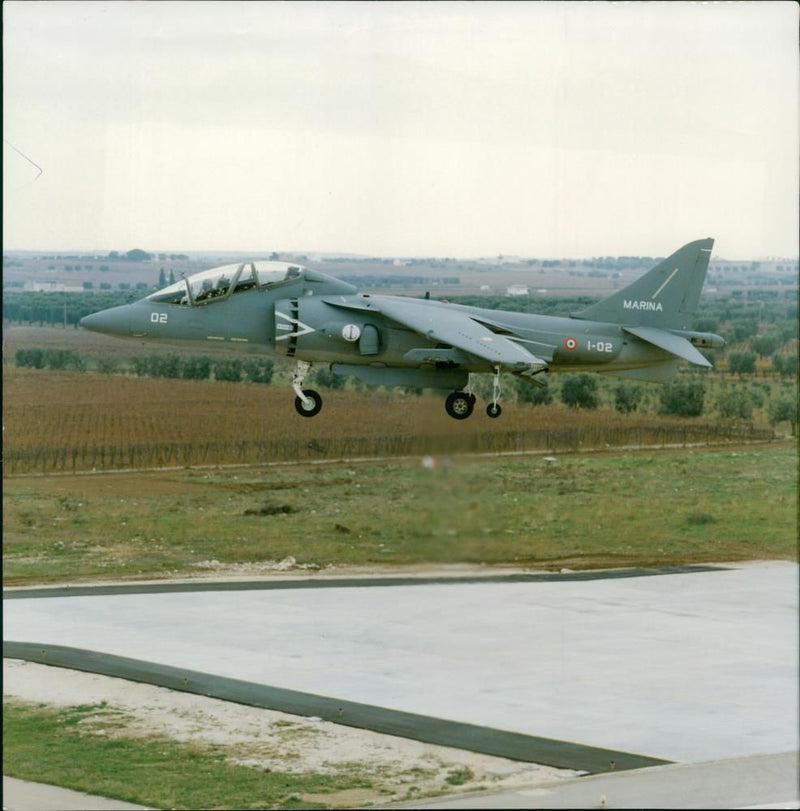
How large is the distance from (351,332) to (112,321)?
6067 millimetres

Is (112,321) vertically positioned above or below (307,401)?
above

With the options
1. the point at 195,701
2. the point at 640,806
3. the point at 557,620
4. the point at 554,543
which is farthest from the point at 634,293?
the point at 554,543

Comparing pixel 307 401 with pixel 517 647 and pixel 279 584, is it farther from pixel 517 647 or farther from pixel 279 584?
pixel 279 584

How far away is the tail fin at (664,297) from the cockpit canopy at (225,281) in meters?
7.68

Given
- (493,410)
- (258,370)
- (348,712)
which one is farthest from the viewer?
(258,370)

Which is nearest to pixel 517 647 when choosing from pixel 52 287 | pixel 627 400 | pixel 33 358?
pixel 627 400

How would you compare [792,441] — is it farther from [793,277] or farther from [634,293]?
[634,293]

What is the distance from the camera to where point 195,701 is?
174ft

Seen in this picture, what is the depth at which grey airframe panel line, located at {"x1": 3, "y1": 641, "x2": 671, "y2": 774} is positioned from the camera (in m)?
46.3

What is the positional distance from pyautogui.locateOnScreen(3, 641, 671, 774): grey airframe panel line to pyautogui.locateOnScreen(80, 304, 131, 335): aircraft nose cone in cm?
1616

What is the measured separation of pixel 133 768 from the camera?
4759cm

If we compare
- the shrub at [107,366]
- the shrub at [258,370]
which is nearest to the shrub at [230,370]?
the shrub at [258,370]

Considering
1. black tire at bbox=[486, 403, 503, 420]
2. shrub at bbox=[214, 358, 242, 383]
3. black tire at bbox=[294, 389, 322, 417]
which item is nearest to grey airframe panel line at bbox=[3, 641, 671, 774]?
black tire at bbox=[294, 389, 322, 417]

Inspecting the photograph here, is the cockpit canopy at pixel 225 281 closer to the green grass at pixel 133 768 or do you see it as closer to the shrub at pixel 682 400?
the green grass at pixel 133 768
